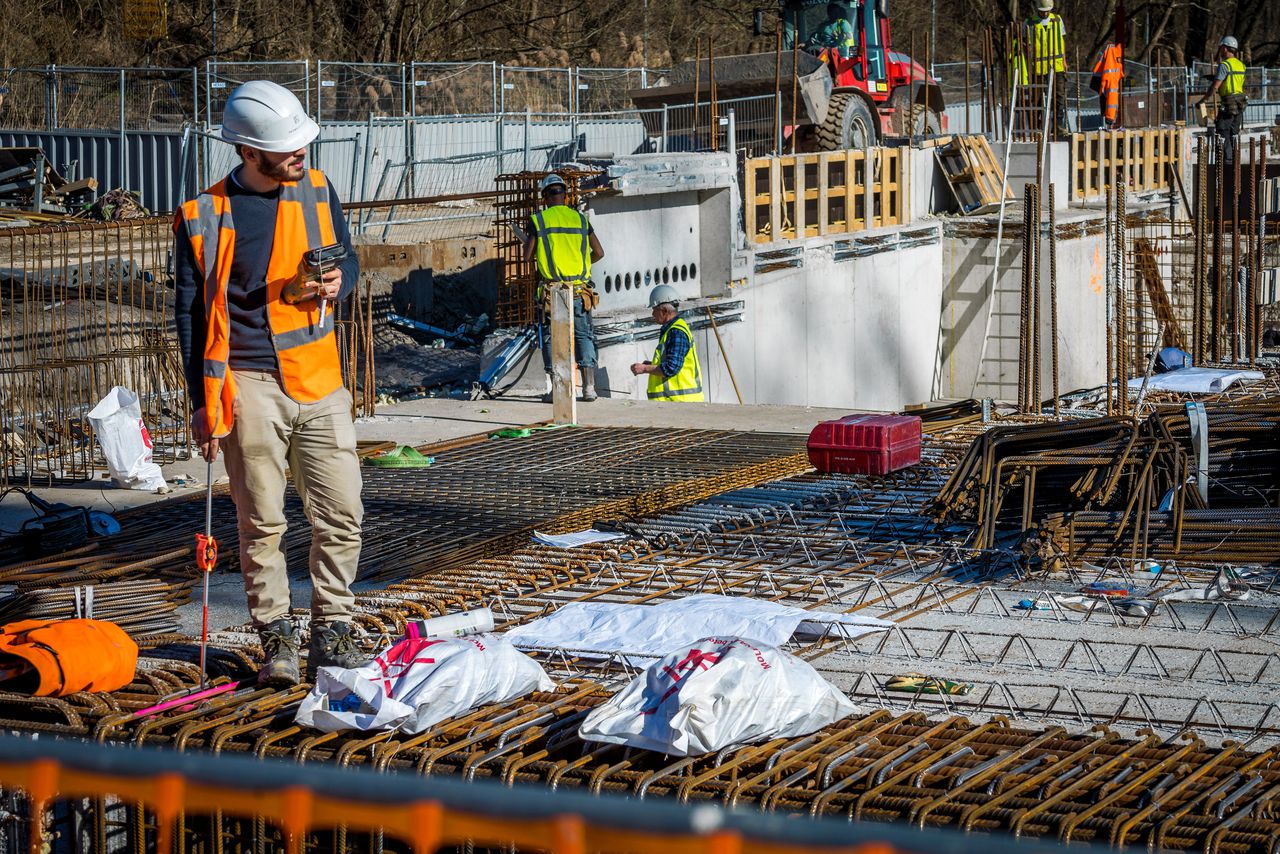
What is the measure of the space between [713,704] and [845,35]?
1973 centimetres

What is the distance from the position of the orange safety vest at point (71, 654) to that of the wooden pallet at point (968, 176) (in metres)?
19.5

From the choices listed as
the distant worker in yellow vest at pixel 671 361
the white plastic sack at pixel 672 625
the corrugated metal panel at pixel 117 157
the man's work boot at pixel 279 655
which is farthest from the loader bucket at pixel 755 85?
the man's work boot at pixel 279 655

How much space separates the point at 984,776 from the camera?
4371 millimetres

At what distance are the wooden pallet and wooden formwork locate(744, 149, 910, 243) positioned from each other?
1.48 m

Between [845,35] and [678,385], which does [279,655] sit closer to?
[678,385]

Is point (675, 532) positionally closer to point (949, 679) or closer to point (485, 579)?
point (485, 579)

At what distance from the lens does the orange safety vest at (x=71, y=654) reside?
511cm

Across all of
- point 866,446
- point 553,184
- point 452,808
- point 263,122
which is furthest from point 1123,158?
point 452,808

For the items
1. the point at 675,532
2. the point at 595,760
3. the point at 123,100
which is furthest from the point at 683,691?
the point at 123,100

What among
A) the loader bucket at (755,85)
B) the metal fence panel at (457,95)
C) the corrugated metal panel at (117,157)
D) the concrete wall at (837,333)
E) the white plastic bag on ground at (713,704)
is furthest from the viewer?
the metal fence panel at (457,95)

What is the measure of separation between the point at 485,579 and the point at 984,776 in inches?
133

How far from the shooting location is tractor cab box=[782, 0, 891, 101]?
899 inches

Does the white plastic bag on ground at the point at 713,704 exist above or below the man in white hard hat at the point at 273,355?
below

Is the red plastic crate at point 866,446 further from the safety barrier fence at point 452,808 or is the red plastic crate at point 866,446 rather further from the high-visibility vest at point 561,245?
the safety barrier fence at point 452,808
